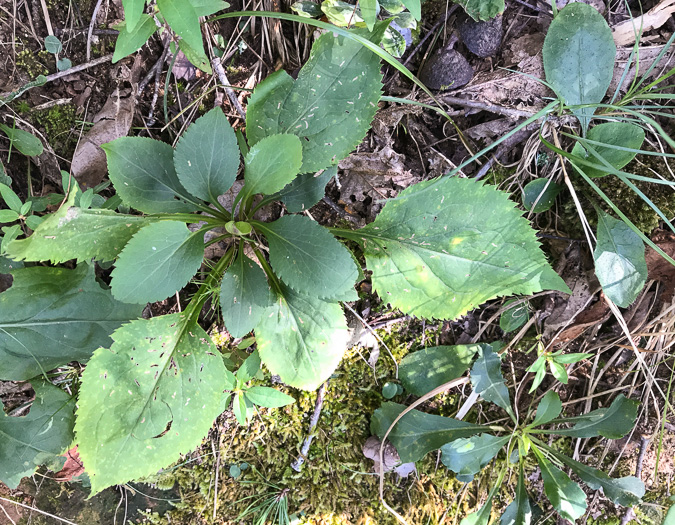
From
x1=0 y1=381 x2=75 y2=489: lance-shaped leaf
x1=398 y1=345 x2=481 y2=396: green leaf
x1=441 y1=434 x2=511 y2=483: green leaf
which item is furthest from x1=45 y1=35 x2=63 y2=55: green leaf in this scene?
x1=441 y1=434 x2=511 y2=483: green leaf

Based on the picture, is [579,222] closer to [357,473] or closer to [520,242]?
[520,242]

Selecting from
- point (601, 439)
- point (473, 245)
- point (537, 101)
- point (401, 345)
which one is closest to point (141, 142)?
point (473, 245)

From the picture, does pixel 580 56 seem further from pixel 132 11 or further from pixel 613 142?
pixel 132 11

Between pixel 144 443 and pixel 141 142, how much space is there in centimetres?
101

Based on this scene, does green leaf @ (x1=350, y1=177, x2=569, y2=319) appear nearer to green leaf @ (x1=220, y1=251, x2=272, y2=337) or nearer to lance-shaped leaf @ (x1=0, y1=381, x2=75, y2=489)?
green leaf @ (x1=220, y1=251, x2=272, y2=337)

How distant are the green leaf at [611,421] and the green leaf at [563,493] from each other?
7.3 inches

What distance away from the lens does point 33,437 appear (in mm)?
1731

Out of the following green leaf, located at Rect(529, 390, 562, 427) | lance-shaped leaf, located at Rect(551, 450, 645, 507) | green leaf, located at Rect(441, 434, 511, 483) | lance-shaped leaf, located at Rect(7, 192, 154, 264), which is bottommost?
lance-shaped leaf, located at Rect(551, 450, 645, 507)

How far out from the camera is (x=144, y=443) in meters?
1.54

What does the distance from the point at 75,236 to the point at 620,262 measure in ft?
6.68

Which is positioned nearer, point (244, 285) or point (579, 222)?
point (244, 285)

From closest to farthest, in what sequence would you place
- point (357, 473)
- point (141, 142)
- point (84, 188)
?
point (141, 142)
point (84, 188)
point (357, 473)

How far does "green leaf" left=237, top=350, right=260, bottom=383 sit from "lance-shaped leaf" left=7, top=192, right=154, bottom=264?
0.63 m

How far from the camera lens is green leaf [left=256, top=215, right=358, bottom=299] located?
143 cm
